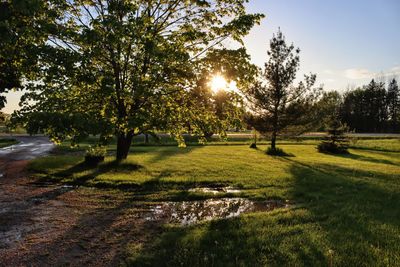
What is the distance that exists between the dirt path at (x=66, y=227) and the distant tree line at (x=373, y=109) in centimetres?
9803

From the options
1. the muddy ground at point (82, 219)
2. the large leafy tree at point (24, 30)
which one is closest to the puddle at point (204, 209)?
the muddy ground at point (82, 219)

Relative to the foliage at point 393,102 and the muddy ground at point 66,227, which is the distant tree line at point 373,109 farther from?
the muddy ground at point 66,227

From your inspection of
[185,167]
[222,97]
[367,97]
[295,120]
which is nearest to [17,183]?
[185,167]

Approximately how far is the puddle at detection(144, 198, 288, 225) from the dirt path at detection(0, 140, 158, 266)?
737 mm

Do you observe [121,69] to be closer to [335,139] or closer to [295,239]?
[295,239]

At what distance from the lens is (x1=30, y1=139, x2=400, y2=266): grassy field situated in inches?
238

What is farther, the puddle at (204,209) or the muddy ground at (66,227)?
the puddle at (204,209)

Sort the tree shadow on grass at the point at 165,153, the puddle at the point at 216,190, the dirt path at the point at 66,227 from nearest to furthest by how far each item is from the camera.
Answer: the dirt path at the point at 66,227 < the puddle at the point at 216,190 < the tree shadow on grass at the point at 165,153

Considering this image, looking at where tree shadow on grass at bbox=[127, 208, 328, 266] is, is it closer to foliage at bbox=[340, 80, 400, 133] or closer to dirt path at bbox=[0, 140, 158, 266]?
dirt path at bbox=[0, 140, 158, 266]

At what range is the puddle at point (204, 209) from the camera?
29.3ft

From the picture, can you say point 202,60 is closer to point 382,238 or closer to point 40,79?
point 40,79

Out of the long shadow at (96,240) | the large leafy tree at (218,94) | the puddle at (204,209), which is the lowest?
the puddle at (204,209)

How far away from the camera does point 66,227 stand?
26.2 feet

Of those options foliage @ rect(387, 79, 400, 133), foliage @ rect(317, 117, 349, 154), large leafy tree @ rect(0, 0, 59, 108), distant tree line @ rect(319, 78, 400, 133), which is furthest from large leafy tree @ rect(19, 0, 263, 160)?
foliage @ rect(387, 79, 400, 133)
